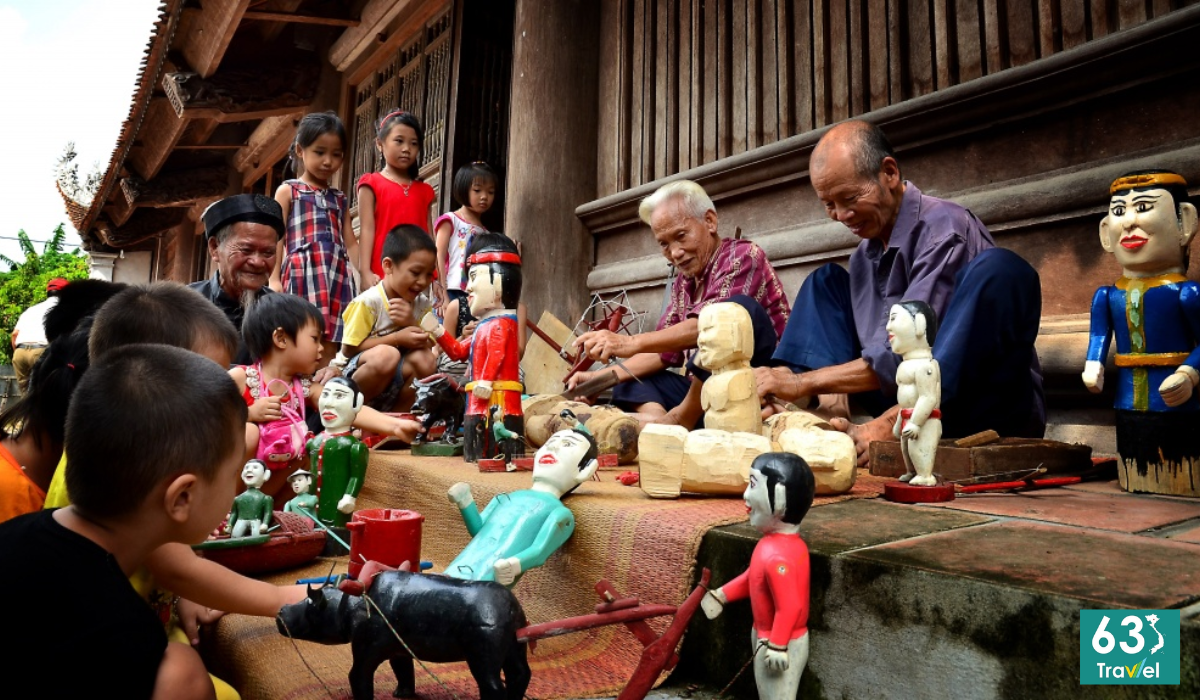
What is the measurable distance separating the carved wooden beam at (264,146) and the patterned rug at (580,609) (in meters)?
7.61

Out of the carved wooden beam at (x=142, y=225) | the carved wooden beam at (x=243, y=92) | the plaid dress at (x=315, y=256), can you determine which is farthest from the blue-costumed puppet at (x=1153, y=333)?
the carved wooden beam at (x=142, y=225)

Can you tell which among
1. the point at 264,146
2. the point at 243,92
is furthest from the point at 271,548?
the point at 264,146

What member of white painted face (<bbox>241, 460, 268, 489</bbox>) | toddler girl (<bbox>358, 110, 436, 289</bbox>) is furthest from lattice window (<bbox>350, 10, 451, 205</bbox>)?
white painted face (<bbox>241, 460, 268, 489</bbox>)

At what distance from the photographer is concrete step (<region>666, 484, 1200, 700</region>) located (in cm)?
88

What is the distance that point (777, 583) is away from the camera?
1.04m

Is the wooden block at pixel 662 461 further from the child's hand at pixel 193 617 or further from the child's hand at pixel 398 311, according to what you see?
the child's hand at pixel 398 311

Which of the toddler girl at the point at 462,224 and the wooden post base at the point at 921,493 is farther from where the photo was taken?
the toddler girl at the point at 462,224

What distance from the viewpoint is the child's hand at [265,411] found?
2.05 m

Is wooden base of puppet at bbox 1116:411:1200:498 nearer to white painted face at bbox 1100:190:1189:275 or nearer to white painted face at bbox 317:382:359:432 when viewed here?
white painted face at bbox 1100:190:1189:275

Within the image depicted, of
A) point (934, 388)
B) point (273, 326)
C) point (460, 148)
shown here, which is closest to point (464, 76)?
point (460, 148)

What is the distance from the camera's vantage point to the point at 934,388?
1652 millimetres

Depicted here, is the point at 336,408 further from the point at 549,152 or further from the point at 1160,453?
the point at 549,152

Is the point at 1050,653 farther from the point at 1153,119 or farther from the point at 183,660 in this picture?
the point at 1153,119

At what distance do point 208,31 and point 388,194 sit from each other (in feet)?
8.48
